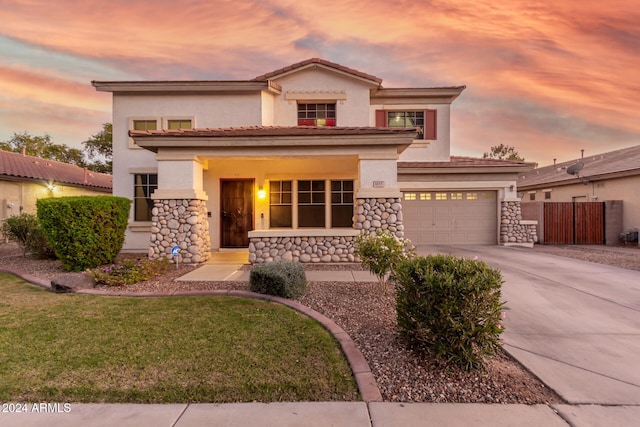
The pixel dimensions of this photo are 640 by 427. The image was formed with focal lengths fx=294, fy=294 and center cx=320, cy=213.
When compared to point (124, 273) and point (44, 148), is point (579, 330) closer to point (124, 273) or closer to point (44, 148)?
point (124, 273)

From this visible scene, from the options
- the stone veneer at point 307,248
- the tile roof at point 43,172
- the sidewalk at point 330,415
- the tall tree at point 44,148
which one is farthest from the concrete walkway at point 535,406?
the tall tree at point 44,148

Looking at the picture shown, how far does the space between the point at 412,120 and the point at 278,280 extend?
37.1 feet

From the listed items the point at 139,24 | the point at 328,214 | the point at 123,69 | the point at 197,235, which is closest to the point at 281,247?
the point at 197,235

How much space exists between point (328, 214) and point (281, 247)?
3390 mm

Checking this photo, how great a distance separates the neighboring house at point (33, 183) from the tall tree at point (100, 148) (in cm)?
631

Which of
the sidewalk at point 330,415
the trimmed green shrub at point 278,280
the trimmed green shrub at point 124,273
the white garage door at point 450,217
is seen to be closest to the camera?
the sidewalk at point 330,415

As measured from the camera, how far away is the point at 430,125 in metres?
13.5

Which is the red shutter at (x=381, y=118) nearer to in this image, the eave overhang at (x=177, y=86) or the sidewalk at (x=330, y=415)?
the eave overhang at (x=177, y=86)

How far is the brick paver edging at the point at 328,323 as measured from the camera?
2758 millimetres

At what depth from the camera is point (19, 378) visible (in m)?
2.87

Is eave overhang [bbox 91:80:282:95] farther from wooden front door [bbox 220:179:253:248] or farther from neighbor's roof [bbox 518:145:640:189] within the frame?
neighbor's roof [bbox 518:145:640:189]

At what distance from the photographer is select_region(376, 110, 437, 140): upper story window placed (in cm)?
1352

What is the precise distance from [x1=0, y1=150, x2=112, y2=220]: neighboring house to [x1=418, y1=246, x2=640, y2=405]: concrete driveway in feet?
51.6

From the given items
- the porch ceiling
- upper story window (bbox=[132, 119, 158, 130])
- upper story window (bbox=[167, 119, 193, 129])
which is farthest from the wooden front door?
upper story window (bbox=[132, 119, 158, 130])
